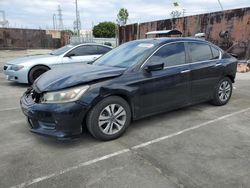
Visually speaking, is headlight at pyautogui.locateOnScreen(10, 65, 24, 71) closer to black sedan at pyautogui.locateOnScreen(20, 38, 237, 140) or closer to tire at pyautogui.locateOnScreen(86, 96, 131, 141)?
black sedan at pyautogui.locateOnScreen(20, 38, 237, 140)

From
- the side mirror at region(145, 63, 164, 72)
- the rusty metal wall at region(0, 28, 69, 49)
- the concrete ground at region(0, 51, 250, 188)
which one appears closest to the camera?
the concrete ground at region(0, 51, 250, 188)

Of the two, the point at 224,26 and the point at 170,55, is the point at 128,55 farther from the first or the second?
the point at 224,26

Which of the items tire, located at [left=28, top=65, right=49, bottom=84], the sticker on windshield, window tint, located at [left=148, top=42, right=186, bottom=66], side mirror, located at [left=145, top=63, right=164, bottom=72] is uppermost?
the sticker on windshield

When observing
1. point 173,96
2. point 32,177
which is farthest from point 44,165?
point 173,96

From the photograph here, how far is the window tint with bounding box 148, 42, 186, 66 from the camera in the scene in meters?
4.50

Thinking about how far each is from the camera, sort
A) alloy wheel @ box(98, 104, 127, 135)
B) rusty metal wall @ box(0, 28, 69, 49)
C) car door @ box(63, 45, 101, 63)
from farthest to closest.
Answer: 1. rusty metal wall @ box(0, 28, 69, 49)
2. car door @ box(63, 45, 101, 63)
3. alloy wheel @ box(98, 104, 127, 135)

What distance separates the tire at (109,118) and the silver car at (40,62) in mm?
4393

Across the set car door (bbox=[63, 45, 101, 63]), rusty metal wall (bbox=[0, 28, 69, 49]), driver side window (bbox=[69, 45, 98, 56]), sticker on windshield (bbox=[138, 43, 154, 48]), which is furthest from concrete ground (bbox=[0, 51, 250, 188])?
rusty metal wall (bbox=[0, 28, 69, 49])

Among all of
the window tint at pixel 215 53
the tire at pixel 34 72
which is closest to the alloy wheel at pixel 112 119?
the window tint at pixel 215 53

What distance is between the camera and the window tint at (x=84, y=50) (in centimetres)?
901

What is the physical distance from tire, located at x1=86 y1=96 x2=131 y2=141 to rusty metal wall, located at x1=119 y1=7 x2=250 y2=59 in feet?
37.7

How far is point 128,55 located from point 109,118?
1.38 metres

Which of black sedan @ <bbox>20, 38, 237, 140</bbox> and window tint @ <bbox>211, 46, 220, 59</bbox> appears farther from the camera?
window tint @ <bbox>211, 46, 220, 59</bbox>

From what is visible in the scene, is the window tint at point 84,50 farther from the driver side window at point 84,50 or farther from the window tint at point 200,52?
the window tint at point 200,52
